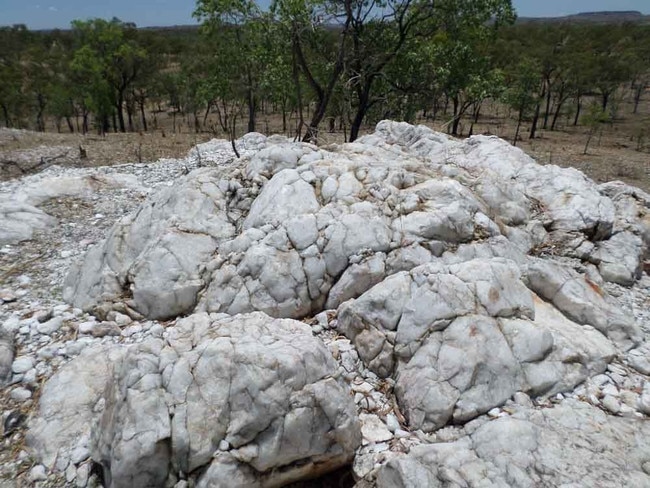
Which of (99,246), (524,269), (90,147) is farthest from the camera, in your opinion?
(90,147)

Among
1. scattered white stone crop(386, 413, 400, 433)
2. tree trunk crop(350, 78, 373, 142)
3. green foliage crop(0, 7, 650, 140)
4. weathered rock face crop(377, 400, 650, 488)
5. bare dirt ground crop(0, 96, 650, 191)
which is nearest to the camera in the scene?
weathered rock face crop(377, 400, 650, 488)

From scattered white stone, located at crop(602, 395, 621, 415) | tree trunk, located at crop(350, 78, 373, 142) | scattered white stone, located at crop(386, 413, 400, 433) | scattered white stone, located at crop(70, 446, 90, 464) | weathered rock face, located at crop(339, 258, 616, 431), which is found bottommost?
scattered white stone, located at crop(70, 446, 90, 464)

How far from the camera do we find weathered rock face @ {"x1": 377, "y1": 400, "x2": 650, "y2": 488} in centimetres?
478

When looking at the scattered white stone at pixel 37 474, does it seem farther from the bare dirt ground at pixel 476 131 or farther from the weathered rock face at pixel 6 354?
the bare dirt ground at pixel 476 131

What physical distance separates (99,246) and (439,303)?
8105 mm

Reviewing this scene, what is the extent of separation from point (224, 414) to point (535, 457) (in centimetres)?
374

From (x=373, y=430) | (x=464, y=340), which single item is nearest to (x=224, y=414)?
(x=373, y=430)

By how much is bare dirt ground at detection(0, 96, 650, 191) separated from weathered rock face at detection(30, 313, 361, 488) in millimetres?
11988

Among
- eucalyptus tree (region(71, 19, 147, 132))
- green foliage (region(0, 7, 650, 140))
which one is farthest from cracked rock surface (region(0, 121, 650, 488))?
eucalyptus tree (region(71, 19, 147, 132))

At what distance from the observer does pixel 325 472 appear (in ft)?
18.3

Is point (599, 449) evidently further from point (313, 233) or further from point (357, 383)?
point (313, 233)

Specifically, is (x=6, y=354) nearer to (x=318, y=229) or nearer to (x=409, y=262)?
(x=318, y=229)

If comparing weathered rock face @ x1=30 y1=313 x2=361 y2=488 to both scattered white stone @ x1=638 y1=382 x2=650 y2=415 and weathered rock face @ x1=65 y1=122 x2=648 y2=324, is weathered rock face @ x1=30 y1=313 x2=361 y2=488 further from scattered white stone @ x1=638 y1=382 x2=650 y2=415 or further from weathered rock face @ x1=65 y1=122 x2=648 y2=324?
scattered white stone @ x1=638 y1=382 x2=650 y2=415

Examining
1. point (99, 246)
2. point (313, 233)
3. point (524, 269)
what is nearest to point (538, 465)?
point (524, 269)
